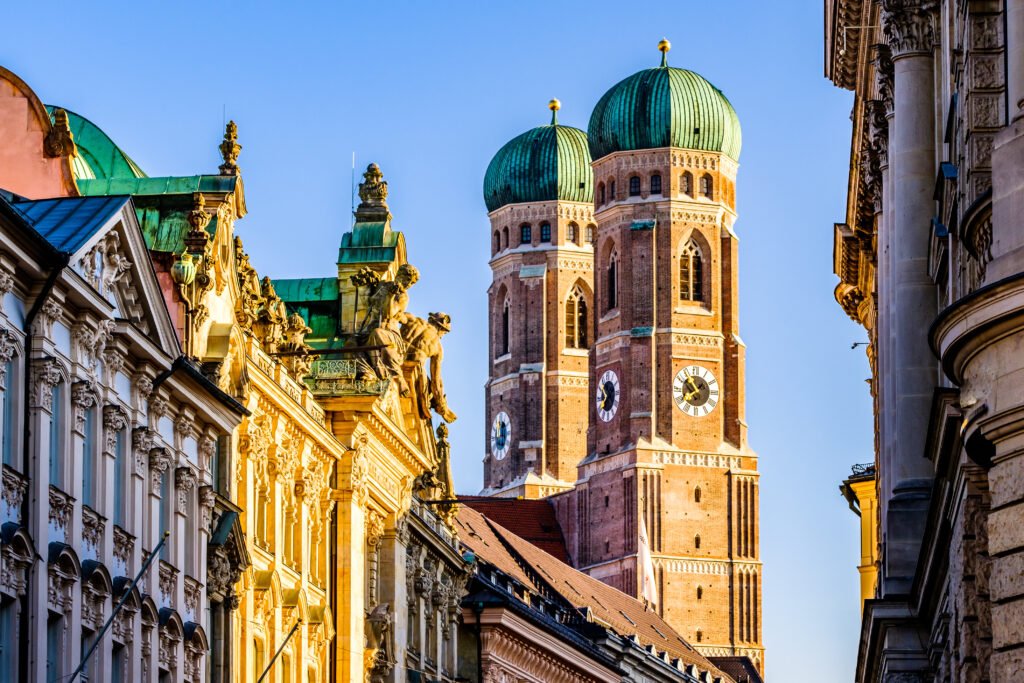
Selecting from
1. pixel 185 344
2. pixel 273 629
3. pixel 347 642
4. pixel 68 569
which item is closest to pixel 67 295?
pixel 68 569

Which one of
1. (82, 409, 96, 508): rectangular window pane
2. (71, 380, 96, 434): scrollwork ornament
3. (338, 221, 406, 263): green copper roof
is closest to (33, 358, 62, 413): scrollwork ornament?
(71, 380, 96, 434): scrollwork ornament

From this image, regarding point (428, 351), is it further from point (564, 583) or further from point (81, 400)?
point (564, 583)

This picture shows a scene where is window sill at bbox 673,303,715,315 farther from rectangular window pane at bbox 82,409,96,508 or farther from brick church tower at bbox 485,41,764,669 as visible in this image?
rectangular window pane at bbox 82,409,96,508

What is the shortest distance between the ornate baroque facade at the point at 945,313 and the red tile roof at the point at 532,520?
122179 millimetres

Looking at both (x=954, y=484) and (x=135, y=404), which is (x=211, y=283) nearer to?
(x=135, y=404)

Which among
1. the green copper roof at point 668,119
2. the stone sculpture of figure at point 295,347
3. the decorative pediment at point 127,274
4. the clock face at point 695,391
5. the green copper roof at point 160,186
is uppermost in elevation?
the green copper roof at point 668,119

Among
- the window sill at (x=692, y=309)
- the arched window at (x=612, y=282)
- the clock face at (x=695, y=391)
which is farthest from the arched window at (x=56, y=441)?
the arched window at (x=612, y=282)

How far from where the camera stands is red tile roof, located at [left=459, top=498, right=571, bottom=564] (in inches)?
7092

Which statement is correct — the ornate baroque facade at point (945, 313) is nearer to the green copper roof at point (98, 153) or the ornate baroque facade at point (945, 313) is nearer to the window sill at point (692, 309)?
the green copper roof at point (98, 153)

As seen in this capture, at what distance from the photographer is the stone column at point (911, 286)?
42.3 meters

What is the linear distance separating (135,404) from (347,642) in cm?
1708

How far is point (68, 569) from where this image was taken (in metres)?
34.5

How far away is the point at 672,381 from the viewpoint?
584 ft

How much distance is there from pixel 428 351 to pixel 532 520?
403 ft
